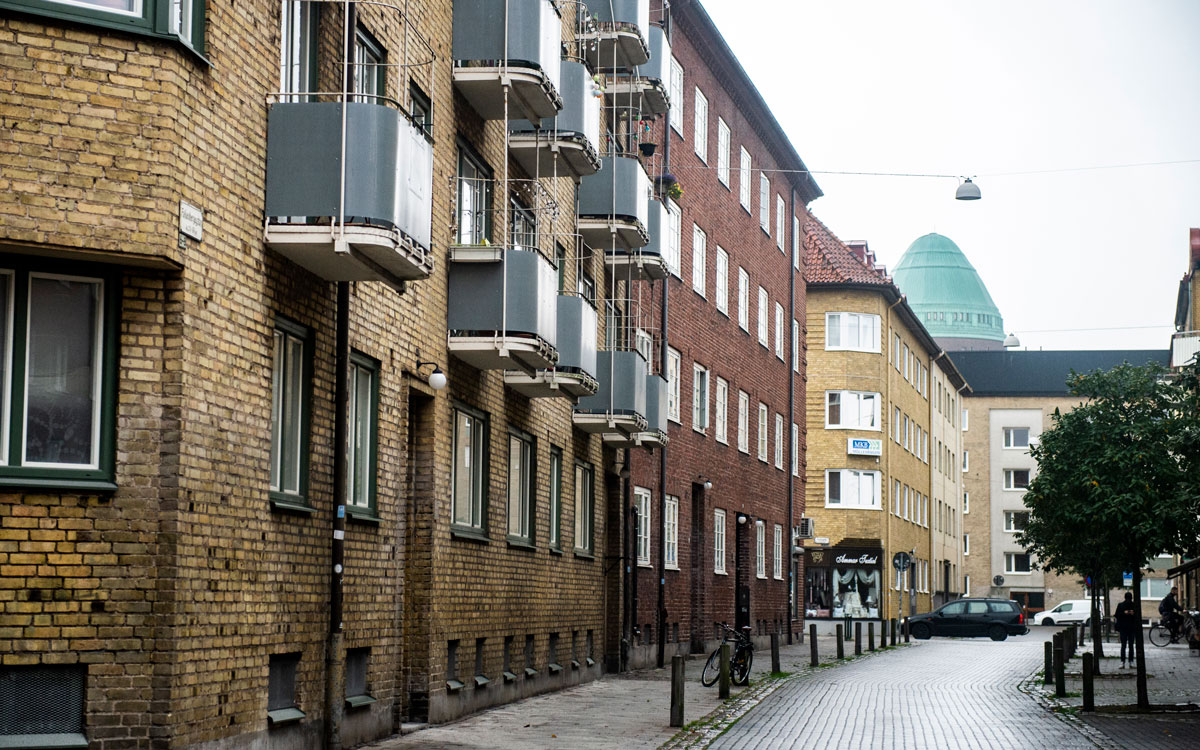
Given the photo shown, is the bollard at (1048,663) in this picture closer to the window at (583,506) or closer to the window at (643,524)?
the window at (643,524)

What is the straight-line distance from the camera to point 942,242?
167375mm

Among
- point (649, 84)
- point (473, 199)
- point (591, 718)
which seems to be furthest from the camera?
point (649, 84)

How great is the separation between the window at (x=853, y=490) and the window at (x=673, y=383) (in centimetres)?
2737

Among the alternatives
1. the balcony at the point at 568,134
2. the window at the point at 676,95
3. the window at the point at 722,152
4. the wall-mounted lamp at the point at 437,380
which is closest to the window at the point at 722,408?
the window at the point at 722,152

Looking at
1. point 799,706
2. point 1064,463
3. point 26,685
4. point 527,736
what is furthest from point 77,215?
point 1064,463

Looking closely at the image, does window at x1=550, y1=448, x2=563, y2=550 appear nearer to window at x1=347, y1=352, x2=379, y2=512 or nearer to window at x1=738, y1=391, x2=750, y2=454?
window at x1=347, y1=352, x2=379, y2=512

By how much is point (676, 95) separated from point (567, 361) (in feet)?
44.6

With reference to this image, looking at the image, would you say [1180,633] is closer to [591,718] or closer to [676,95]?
[676,95]

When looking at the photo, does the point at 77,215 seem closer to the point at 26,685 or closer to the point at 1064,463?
the point at 26,685

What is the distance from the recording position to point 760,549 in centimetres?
4138

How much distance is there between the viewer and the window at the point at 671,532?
106 ft

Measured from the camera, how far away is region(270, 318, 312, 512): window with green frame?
43.1 ft

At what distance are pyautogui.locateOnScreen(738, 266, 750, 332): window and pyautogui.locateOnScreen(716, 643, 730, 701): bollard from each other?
1803 cm

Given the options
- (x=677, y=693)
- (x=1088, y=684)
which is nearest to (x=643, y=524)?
(x=1088, y=684)
